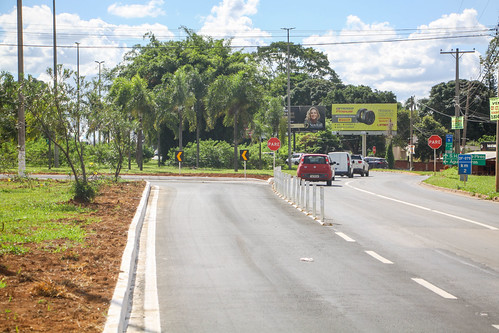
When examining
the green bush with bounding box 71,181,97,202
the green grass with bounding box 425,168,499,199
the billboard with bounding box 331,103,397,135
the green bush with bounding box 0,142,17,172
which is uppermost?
the billboard with bounding box 331,103,397,135

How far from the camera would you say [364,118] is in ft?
242

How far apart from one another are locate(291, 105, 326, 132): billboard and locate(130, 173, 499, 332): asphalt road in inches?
2386

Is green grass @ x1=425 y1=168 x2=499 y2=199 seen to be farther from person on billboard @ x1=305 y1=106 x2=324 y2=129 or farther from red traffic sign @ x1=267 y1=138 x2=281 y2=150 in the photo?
person on billboard @ x1=305 y1=106 x2=324 y2=129

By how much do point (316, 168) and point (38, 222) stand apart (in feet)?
71.1

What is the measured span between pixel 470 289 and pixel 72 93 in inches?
538

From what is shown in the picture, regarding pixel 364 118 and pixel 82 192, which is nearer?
pixel 82 192

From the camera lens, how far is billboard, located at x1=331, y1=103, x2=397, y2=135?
73.2 metres

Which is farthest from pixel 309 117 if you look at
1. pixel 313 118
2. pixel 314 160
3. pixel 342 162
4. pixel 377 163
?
pixel 314 160

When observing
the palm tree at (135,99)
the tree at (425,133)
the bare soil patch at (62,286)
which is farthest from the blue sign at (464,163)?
the tree at (425,133)

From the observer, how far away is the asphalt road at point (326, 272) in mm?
6523

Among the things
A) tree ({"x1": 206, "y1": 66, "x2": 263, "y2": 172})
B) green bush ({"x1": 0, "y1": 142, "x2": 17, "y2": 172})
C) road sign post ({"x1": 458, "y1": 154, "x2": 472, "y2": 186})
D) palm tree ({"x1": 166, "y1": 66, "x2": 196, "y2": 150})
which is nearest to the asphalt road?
green bush ({"x1": 0, "y1": 142, "x2": 17, "y2": 172})

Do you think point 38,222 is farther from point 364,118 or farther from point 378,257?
point 364,118

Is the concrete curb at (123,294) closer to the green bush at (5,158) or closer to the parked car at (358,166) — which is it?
the green bush at (5,158)

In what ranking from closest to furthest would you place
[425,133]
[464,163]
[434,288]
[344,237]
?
[434,288]
[344,237]
[464,163]
[425,133]
